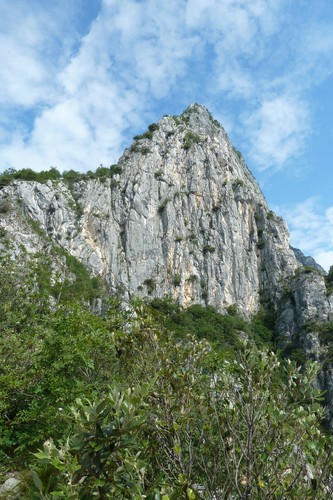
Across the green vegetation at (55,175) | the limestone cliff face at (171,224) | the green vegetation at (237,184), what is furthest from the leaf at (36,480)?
the green vegetation at (237,184)

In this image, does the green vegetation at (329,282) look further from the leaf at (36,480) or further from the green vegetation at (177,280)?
the leaf at (36,480)

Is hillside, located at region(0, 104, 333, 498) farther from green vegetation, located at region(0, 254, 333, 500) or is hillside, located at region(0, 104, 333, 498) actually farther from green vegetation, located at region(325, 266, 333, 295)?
green vegetation, located at region(0, 254, 333, 500)

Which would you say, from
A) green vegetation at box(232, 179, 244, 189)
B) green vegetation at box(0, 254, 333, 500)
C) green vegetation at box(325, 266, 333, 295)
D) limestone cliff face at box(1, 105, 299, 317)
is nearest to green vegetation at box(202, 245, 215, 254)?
limestone cliff face at box(1, 105, 299, 317)

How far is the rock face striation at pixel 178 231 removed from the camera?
2419 inches

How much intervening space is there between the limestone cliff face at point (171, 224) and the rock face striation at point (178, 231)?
0.20 meters

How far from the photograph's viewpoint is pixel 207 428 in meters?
4.30

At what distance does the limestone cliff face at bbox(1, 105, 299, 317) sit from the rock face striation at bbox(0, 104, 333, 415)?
0.65 ft

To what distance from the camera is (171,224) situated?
72.6 meters

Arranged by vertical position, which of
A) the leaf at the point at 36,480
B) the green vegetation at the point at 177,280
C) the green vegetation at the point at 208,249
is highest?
the green vegetation at the point at 208,249

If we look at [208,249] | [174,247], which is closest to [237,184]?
[208,249]

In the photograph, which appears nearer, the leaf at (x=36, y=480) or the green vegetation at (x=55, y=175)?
the leaf at (x=36, y=480)

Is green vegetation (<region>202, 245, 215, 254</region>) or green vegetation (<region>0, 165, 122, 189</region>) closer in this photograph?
green vegetation (<region>0, 165, 122, 189</region>)

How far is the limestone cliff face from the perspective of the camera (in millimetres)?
62625

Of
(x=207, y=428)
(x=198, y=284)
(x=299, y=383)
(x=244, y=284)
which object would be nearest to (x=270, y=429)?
(x=299, y=383)
